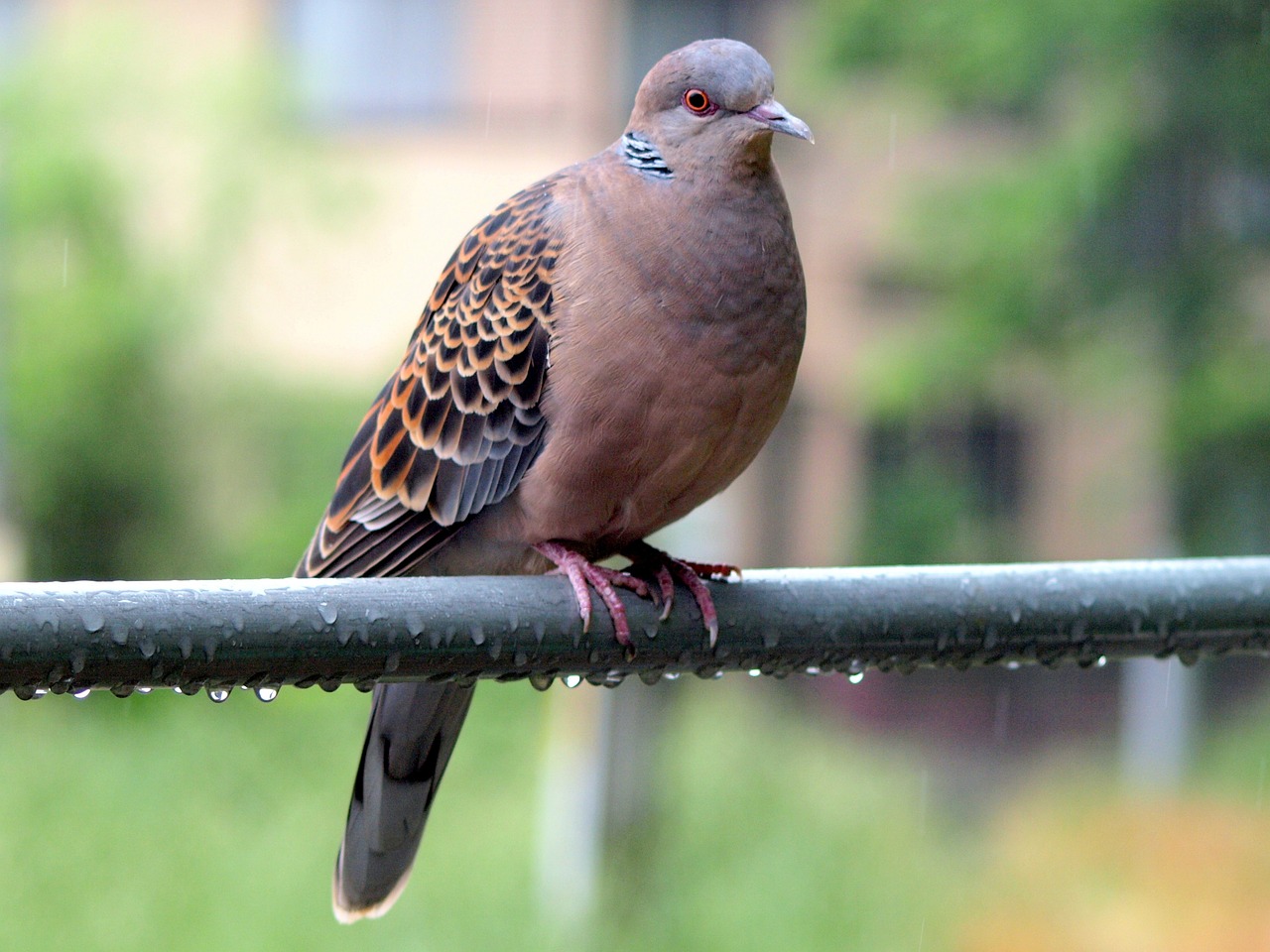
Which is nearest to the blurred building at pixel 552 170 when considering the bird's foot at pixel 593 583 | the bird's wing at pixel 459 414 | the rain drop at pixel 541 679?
the bird's wing at pixel 459 414

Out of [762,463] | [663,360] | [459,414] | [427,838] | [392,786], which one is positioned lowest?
[427,838]

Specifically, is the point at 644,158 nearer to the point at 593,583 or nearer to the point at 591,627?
the point at 593,583

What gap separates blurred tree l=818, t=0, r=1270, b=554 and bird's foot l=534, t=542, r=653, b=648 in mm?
5162

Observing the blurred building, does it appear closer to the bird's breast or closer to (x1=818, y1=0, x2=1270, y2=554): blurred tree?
(x1=818, y1=0, x2=1270, y2=554): blurred tree

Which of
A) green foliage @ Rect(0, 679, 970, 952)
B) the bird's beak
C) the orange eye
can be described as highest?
the orange eye

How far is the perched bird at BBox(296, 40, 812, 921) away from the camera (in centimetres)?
200

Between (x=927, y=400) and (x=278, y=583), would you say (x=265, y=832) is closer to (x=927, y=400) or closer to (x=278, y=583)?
(x=927, y=400)

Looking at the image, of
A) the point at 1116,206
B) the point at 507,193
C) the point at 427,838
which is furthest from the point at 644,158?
the point at 507,193

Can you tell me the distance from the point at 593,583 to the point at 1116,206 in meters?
5.68

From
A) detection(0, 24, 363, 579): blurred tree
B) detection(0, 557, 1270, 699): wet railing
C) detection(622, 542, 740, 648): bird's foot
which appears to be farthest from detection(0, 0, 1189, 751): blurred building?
detection(0, 557, 1270, 699): wet railing

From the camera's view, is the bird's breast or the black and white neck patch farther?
the black and white neck patch

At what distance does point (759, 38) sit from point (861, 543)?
3293 millimetres

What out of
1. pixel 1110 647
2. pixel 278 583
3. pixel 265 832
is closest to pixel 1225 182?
pixel 265 832

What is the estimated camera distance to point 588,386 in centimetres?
202
